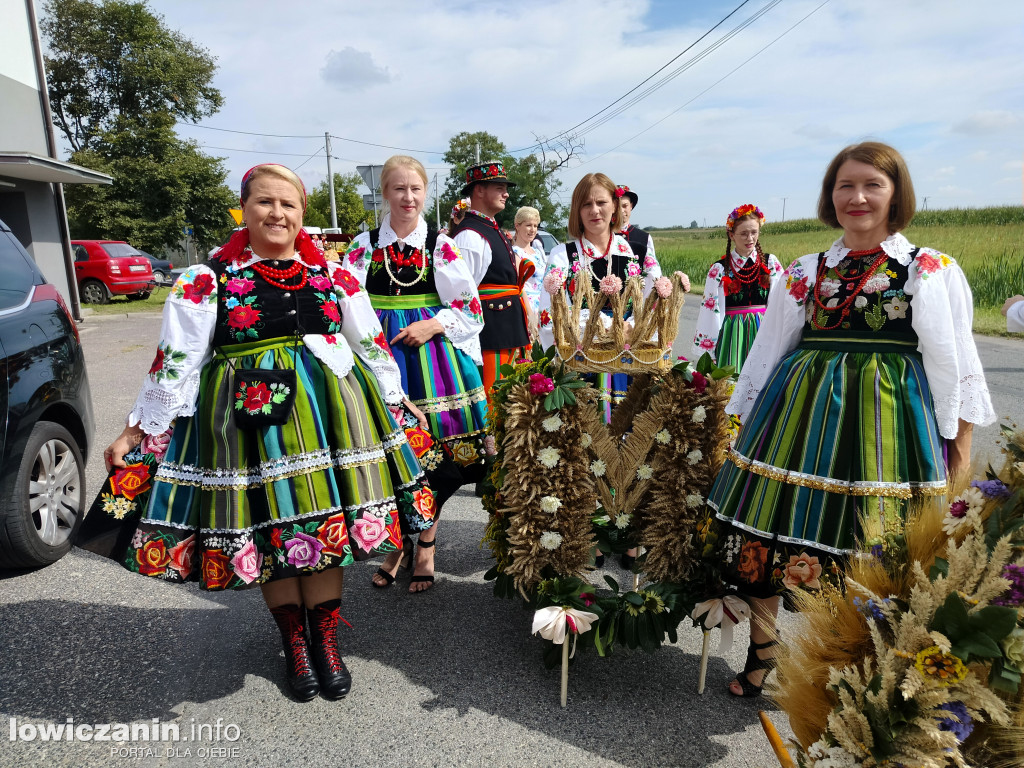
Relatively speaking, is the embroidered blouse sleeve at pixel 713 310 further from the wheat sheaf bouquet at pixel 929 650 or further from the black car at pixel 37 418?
the black car at pixel 37 418

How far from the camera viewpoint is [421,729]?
2404 millimetres

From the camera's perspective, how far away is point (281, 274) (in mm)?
2553

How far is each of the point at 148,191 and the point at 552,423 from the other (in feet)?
93.6

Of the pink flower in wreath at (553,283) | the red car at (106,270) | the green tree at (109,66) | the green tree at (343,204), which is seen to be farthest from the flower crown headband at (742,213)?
the green tree at (343,204)

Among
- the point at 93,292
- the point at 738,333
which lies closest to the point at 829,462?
the point at 738,333

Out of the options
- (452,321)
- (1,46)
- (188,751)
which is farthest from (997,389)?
(1,46)

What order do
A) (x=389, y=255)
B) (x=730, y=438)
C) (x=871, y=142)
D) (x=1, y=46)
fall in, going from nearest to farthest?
(x=871, y=142) < (x=730, y=438) < (x=389, y=255) < (x=1, y=46)

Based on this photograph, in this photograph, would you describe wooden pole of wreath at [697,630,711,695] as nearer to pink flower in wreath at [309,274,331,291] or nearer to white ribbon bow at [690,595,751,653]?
white ribbon bow at [690,595,751,653]

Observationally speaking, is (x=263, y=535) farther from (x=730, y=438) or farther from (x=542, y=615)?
(x=730, y=438)

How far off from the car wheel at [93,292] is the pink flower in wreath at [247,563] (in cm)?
1934

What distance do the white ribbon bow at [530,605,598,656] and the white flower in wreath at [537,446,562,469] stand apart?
547mm

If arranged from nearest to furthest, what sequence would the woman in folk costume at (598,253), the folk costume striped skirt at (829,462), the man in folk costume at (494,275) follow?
the folk costume striped skirt at (829,462)
the woman in folk costume at (598,253)
the man in folk costume at (494,275)

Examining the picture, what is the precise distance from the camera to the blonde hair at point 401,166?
338cm

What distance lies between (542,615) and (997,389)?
7.35 metres
